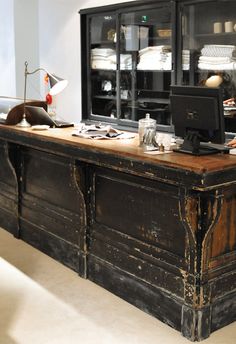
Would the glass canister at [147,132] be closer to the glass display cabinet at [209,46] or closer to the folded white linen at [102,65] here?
the glass display cabinet at [209,46]

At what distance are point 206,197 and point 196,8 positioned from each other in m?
2.36

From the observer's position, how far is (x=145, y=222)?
2934 millimetres

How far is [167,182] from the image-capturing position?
2.58 metres

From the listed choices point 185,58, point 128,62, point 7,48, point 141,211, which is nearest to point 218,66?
point 185,58

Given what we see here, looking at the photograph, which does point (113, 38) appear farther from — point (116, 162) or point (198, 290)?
point (198, 290)

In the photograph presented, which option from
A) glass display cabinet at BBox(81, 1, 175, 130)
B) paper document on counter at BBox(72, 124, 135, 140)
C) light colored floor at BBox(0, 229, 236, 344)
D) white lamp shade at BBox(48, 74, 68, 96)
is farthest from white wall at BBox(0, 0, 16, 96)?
light colored floor at BBox(0, 229, 236, 344)

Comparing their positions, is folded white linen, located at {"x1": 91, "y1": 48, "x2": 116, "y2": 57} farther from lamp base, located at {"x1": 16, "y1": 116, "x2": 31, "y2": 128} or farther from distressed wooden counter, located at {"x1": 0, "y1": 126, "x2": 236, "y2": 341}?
distressed wooden counter, located at {"x1": 0, "y1": 126, "x2": 236, "y2": 341}

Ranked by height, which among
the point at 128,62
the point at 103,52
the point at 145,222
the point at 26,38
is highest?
the point at 26,38

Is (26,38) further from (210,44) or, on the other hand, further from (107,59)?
(210,44)

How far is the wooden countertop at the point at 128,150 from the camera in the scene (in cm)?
247

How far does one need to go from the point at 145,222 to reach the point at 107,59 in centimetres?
280

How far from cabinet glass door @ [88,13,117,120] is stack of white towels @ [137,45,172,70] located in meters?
0.37

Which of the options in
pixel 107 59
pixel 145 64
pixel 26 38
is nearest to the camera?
pixel 145 64

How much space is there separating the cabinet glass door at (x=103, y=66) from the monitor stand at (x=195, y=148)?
2632mm
